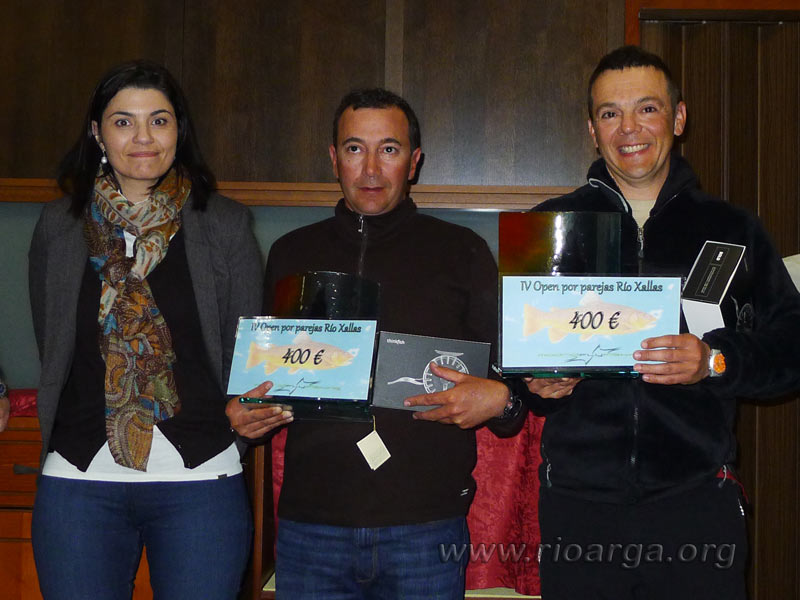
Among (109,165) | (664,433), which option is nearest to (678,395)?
(664,433)

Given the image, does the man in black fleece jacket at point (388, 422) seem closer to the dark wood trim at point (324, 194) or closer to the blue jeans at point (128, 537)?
the blue jeans at point (128, 537)

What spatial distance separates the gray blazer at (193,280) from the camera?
5.25 ft

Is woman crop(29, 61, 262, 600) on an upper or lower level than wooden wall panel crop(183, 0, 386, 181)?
lower

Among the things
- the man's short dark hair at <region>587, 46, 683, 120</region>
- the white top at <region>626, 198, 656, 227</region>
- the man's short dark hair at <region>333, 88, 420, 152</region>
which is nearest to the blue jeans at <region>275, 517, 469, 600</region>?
the white top at <region>626, 198, 656, 227</region>

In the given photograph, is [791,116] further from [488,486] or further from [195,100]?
[195,100]

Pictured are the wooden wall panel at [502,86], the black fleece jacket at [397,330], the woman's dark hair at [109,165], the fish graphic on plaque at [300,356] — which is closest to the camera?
the fish graphic on plaque at [300,356]

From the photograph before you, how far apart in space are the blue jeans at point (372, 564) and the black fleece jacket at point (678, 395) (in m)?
0.28

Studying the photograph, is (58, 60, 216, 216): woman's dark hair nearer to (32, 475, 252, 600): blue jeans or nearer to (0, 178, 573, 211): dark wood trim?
(32, 475, 252, 600): blue jeans

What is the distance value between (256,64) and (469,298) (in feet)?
6.37

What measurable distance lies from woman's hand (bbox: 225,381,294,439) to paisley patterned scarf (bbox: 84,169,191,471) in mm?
144

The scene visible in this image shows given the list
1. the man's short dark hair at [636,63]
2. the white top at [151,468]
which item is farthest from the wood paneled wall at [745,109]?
the white top at [151,468]

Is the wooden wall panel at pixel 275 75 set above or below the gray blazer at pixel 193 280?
above

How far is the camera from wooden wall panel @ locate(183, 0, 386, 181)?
10.5ft

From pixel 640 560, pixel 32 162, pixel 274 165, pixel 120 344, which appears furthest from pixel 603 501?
pixel 32 162
